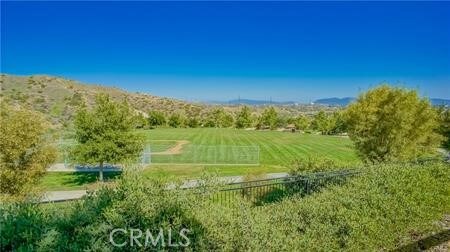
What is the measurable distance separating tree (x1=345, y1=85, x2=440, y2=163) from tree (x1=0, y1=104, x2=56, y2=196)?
15.8m

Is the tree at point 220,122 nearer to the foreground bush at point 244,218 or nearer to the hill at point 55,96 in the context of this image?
the hill at point 55,96

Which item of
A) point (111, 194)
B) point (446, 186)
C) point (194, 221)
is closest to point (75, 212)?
point (111, 194)

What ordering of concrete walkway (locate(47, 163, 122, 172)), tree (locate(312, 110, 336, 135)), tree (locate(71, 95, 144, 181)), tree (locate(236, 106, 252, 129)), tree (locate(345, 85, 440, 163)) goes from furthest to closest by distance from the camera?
tree (locate(236, 106, 252, 129))
tree (locate(312, 110, 336, 135))
concrete walkway (locate(47, 163, 122, 172))
tree (locate(71, 95, 144, 181))
tree (locate(345, 85, 440, 163))

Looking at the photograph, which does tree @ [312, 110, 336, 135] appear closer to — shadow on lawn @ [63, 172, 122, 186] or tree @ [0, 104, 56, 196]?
shadow on lawn @ [63, 172, 122, 186]

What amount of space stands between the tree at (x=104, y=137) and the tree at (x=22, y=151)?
852 cm

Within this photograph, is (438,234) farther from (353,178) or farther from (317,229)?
(317,229)

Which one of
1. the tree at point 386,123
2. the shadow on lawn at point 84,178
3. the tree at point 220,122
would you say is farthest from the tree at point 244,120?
the tree at point 386,123

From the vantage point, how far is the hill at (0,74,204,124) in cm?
8769

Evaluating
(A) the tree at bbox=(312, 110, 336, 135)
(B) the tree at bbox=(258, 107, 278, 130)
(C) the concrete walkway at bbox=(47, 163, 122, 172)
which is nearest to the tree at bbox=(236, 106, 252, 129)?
(B) the tree at bbox=(258, 107, 278, 130)

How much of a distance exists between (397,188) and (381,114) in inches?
493

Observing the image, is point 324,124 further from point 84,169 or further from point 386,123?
point 386,123

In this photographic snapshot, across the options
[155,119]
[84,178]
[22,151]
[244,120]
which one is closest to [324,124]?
[244,120]

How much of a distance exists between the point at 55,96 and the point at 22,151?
89.6m

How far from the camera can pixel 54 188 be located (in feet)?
88.2
